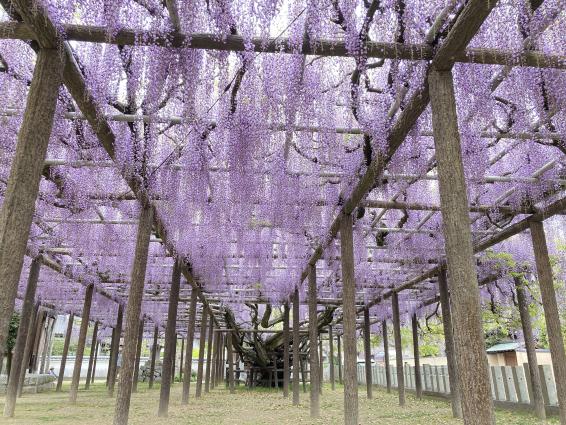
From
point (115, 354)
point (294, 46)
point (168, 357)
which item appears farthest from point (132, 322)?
point (115, 354)

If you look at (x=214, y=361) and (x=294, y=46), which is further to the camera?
(x=214, y=361)

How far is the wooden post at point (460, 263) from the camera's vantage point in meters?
2.95

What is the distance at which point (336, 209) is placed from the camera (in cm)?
713

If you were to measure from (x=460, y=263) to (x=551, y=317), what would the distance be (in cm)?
430

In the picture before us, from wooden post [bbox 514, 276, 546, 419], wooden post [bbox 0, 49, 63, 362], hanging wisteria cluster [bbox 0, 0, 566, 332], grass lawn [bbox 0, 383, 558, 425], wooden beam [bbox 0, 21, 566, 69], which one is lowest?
grass lawn [bbox 0, 383, 558, 425]

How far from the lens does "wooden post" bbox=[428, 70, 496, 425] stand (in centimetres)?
295

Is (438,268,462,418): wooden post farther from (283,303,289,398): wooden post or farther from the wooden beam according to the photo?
the wooden beam

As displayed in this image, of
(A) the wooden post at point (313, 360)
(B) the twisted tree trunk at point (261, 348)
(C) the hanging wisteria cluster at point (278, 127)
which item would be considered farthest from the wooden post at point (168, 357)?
(B) the twisted tree trunk at point (261, 348)

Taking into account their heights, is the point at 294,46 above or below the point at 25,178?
above

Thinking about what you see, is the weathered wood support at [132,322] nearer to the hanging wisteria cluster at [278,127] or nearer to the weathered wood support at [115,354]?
the hanging wisteria cluster at [278,127]

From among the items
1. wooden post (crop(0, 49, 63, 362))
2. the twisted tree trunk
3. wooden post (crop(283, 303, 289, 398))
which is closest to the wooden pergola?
wooden post (crop(0, 49, 63, 362))

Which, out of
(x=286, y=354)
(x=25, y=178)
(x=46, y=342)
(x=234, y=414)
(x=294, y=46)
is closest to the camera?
(x=25, y=178)

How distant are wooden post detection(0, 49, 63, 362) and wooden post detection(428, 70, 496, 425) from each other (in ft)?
9.32

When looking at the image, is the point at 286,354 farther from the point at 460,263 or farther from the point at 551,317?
the point at 460,263
